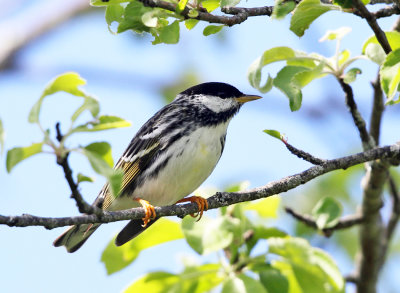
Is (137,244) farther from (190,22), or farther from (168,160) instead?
(190,22)

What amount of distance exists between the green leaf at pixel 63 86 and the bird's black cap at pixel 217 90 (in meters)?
2.48

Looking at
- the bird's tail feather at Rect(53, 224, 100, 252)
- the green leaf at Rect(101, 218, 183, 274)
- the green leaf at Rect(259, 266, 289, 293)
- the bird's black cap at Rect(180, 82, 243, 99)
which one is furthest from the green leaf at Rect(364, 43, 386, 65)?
the bird's tail feather at Rect(53, 224, 100, 252)

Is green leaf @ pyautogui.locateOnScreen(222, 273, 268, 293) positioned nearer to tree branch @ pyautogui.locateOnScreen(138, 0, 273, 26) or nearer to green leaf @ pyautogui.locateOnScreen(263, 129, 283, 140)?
green leaf @ pyautogui.locateOnScreen(263, 129, 283, 140)

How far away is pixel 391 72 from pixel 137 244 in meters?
1.60

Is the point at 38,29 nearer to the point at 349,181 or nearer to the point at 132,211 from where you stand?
the point at 349,181

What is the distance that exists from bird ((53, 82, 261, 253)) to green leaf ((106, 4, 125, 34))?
154 centimetres

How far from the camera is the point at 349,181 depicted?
5121mm

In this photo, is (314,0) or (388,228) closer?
(314,0)

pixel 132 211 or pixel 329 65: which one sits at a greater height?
pixel 329 65

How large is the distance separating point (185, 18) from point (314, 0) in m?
0.49

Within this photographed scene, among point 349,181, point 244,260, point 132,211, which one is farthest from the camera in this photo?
point 349,181

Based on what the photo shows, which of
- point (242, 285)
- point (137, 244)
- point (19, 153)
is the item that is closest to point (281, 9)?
point (19, 153)

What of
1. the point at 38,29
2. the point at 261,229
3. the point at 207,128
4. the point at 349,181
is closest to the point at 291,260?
the point at 261,229

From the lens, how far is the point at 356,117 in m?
3.14
